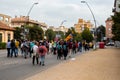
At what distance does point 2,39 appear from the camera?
68750mm

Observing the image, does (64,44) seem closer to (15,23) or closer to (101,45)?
(101,45)

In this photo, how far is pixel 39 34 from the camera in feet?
344

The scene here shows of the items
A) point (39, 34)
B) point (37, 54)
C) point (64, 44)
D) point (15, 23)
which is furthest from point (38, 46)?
point (15, 23)

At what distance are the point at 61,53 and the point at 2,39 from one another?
38.9 metres

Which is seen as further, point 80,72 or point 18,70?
point 18,70

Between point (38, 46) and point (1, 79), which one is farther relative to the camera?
point (38, 46)

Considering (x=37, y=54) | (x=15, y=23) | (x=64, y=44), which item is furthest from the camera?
(x=15, y=23)

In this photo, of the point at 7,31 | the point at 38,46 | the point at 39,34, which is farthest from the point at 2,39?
the point at 38,46

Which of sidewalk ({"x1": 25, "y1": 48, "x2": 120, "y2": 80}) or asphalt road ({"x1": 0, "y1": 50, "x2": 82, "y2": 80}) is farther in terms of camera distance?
asphalt road ({"x1": 0, "y1": 50, "x2": 82, "y2": 80})

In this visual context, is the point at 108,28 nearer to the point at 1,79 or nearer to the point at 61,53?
the point at 61,53

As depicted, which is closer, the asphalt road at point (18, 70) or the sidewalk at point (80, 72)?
the sidewalk at point (80, 72)

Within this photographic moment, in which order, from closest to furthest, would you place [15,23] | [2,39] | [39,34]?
[2,39] < [39,34] < [15,23]

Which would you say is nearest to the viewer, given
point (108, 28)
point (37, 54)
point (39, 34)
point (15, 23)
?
point (37, 54)

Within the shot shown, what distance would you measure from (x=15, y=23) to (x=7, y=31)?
291 feet
